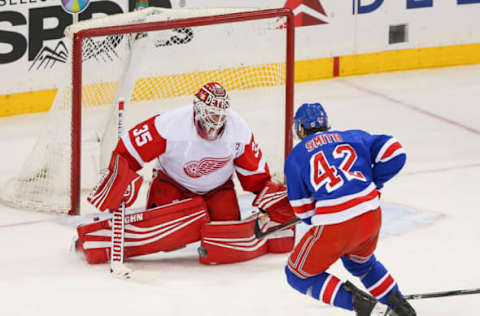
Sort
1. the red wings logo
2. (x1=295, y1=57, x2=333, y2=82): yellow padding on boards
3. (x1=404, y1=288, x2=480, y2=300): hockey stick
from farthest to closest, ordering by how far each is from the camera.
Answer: (x1=295, y1=57, x2=333, y2=82): yellow padding on boards, the red wings logo, (x1=404, y1=288, x2=480, y2=300): hockey stick

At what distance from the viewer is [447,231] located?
5.09 m

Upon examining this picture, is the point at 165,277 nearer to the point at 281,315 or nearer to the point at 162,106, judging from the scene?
the point at 281,315

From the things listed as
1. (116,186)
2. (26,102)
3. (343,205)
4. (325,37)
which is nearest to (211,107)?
(116,186)

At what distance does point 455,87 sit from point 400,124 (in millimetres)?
975

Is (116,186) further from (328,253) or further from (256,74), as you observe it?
(256,74)

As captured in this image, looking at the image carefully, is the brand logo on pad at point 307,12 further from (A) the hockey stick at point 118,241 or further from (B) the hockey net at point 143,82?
(A) the hockey stick at point 118,241

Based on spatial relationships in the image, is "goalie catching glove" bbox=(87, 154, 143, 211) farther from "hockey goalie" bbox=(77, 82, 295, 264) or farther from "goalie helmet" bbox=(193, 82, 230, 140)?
"goalie helmet" bbox=(193, 82, 230, 140)

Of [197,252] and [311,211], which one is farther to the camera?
[197,252]

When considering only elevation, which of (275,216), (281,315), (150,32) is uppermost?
(150,32)

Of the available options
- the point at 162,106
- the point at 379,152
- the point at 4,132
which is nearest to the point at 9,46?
the point at 4,132

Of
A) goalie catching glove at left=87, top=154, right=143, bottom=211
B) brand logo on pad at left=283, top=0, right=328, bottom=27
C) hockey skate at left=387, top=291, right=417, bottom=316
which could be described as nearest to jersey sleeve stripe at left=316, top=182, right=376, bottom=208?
hockey skate at left=387, top=291, right=417, bottom=316

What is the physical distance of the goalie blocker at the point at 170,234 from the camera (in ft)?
15.1

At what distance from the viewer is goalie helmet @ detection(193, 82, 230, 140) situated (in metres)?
4.48

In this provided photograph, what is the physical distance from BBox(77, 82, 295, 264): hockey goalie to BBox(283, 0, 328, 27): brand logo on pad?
110 inches
